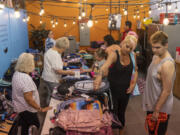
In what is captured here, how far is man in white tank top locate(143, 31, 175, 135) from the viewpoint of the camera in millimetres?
1852

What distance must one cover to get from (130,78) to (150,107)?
0.50 meters

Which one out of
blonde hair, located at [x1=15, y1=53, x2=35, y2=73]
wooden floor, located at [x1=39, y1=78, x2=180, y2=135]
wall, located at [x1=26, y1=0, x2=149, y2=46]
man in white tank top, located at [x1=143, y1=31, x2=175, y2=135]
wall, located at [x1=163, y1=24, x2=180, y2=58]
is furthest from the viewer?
wall, located at [x1=26, y1=0, x2=149, y2=46]

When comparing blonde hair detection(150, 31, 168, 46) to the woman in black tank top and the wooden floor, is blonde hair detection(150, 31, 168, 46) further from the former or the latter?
the wooden floor

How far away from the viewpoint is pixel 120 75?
237 cm

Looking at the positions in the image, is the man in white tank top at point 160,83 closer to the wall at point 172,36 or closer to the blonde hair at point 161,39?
the blonde hair at point 161,39

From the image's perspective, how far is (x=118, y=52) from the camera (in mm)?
2307

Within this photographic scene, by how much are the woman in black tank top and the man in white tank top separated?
359mm

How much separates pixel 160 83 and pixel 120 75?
0.56m

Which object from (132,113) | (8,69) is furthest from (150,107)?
(8,69)

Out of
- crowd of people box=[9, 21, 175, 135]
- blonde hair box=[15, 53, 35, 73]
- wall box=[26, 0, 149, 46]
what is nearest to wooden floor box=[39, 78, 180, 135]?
crowd of people box=[9, 21, 175, 135]

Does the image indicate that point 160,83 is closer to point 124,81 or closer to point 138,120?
point 124,81

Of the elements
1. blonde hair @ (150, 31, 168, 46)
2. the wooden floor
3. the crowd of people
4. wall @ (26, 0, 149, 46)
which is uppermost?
wall @ (26, 0, 149, 46)

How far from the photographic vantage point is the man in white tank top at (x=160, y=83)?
1852 millimetres

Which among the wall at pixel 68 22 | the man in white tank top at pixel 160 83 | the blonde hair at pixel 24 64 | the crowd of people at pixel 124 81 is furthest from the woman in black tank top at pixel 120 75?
the wall at pixel 68 22
